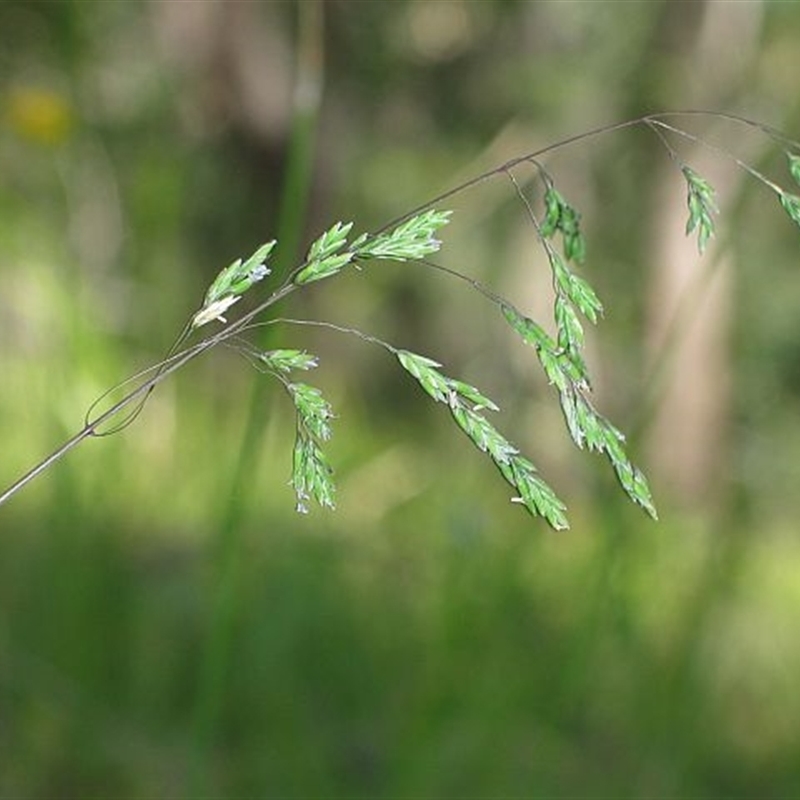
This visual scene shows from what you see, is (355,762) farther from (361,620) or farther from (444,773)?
(361,620)

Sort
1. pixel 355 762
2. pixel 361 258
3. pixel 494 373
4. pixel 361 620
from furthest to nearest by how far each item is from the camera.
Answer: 1. pixel 494 373
2. pixel 361 620
3. pixel 355 762
4. pixel 361 258

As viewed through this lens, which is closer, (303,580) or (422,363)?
(422,363)

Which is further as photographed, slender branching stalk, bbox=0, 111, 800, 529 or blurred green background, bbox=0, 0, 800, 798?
blurred green background, bbox=0, 0, 800, 798

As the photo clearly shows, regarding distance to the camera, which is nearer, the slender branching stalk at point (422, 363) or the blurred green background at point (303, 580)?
the slender branching stalk at point (422, 363)

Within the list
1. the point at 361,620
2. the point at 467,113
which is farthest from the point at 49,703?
the point at 467,113

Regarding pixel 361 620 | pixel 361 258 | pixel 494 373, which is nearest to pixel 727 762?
pixel 361 620

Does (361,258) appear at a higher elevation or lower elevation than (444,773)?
higher

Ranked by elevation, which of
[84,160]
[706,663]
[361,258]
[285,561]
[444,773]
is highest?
[84,160]

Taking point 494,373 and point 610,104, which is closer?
point 494,373

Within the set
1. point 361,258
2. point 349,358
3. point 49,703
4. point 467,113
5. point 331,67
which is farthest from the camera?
point 467,113

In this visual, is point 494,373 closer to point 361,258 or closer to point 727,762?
point 727,762

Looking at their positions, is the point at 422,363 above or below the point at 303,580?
above
